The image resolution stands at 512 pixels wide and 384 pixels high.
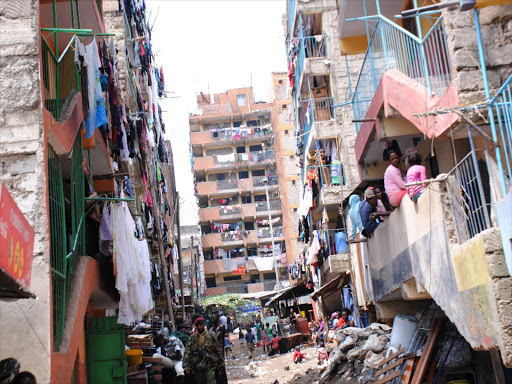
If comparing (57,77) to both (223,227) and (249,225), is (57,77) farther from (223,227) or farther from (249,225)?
(249,225)

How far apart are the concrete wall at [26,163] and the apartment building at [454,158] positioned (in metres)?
3.97

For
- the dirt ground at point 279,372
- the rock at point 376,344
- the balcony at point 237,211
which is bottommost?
the dirt ground at point 279,372

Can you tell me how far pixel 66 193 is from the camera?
10086 millimetres

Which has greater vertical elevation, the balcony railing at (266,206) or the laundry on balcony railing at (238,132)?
the laundry on balcony railing at (238,132)

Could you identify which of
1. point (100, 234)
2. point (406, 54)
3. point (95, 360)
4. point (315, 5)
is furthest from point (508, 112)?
point (315, 5)

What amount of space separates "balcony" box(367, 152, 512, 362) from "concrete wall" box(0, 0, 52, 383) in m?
4.30

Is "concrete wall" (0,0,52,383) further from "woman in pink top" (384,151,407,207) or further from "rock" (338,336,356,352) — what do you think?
"rock" (338,336,356,352)

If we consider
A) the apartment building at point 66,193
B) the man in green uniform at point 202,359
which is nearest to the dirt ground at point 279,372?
the man in green uniform at point 202,359

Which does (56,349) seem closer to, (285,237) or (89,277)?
(89,277)

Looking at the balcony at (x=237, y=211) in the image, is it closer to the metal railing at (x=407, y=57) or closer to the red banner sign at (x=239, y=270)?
the red banner sign at (x=239, y=270)

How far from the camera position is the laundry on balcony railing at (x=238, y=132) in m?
64.4

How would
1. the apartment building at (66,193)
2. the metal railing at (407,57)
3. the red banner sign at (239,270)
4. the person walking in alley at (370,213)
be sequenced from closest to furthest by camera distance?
the apartment building at (66,193) < the metal railing at (407,57) < the person walking in alley at (370,213) < the red banner sign at (239,270)

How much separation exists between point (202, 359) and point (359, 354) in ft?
13.3

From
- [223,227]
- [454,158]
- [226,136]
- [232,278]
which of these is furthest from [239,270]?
[454,158]
